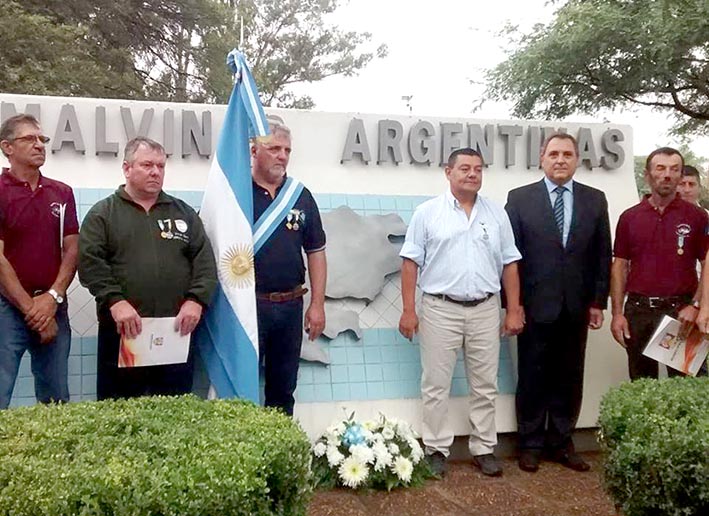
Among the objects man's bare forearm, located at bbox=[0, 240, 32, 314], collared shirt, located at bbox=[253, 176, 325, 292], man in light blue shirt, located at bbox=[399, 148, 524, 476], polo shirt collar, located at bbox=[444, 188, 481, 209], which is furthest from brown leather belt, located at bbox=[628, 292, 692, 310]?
man's bare forearm, located at bbox=[0, 240, 32, 314]

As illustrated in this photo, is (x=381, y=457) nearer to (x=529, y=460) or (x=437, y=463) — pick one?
(x=437, y=463)

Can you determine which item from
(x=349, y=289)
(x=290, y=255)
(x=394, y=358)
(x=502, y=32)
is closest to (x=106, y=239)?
(x=290, y=255)

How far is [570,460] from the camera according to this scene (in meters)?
4.04

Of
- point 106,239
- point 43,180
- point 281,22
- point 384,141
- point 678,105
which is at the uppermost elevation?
point 281,22

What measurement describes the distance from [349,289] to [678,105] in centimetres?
779

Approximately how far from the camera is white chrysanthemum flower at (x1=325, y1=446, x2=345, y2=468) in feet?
11.9

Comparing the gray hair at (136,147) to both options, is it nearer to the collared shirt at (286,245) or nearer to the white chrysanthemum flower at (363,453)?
the collared shirt at (286,245)

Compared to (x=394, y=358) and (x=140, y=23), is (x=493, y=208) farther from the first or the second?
(x=140, y=23)

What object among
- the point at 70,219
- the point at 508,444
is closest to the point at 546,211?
the point at 508,444

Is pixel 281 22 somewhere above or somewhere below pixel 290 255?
above

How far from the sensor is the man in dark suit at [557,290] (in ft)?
12.9

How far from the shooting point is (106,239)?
3211 millimetres

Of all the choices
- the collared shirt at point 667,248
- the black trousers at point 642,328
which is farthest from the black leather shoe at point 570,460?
the collared shirt at point 667,248

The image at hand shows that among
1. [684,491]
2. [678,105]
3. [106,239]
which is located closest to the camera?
[684,491]
